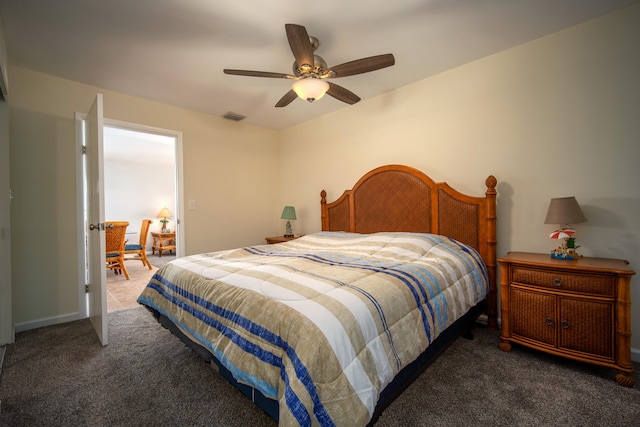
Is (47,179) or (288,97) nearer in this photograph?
(288,97)

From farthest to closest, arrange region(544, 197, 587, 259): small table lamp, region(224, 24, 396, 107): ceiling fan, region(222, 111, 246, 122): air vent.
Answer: region(222, 111, 246, 122): air vent → region(544, 197, 587, 259): small table lamp → region(224, 24, 396, 107): ceiling fan

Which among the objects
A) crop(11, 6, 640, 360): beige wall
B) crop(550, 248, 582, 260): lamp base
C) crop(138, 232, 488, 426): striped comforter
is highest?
crop(11, 6, 640, 360): beige wall

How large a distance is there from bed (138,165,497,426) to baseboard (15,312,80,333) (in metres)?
1.40

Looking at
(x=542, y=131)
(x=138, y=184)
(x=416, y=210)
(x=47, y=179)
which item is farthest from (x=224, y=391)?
(x=138, y=184)

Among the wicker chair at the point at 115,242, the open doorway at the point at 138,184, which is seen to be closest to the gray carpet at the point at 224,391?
the wicker chair at the point at 115,242

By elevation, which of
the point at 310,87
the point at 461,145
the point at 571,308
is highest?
the point at 310,87

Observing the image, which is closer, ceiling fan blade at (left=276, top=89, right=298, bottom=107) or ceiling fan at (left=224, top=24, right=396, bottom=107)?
ceiling fan at (left=224, top=24, right=396, bottom=107)

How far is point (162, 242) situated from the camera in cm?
698

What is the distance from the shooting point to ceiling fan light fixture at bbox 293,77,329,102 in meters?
1.95

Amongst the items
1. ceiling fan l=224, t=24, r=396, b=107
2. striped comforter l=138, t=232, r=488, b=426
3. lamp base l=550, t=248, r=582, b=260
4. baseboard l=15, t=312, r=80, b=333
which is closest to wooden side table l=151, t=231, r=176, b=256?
baseboard l=15, t=312, r=80, b=333

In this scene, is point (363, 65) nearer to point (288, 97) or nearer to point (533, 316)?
point (288, 97)

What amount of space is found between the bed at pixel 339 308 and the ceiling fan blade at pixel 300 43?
1.31 metres

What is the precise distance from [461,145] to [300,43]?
5.79 ft

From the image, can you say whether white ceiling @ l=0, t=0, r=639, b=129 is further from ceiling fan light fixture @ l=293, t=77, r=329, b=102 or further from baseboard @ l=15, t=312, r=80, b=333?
baseboard @ l=15, t=312, r=80, b=333
